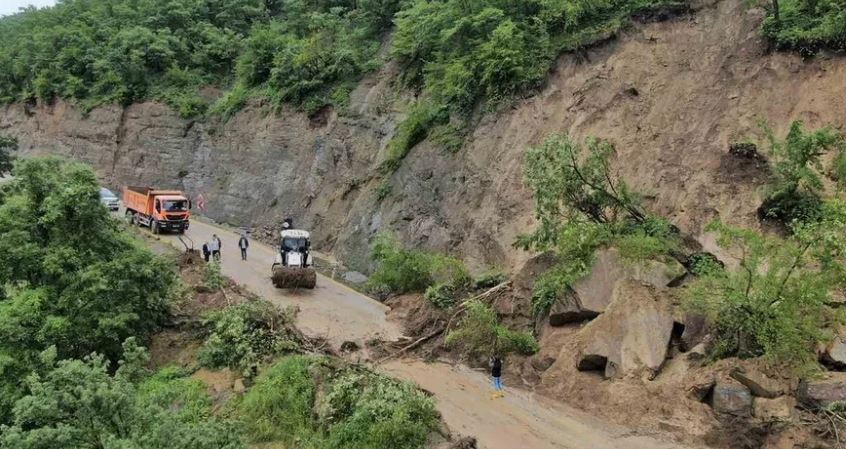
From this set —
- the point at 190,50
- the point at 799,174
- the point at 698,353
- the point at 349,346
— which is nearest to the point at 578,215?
the point at 698,353

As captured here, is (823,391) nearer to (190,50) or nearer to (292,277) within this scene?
(292,277)

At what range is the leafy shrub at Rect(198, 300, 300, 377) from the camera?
1997cm

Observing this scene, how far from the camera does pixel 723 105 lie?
23828mm

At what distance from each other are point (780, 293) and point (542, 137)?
13.9 metres

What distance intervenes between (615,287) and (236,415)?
39.6 ft

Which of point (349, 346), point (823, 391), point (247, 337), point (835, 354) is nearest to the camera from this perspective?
point (823, 391)

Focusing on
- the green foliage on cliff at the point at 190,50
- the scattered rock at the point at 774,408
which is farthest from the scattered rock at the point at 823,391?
the green foliage on cliff at the point at 190,50

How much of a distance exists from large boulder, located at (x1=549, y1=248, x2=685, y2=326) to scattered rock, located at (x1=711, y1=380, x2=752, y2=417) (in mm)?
3932

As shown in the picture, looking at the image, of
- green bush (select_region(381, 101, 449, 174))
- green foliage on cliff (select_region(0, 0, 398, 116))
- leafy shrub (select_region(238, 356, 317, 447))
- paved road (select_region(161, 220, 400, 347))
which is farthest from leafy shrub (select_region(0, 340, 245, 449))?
green foliage on cliff (select_region(0, 0, 398, 116))

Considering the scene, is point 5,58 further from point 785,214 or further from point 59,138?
point 785,214

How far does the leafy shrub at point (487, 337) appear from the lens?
2077 centimetres

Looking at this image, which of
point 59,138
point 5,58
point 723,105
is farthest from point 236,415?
point 5,58

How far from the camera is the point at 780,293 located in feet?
51.5

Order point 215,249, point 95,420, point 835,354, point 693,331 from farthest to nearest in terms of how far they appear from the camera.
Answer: point 215,249 → point 693,331 → point 835,354 → point 95,420
